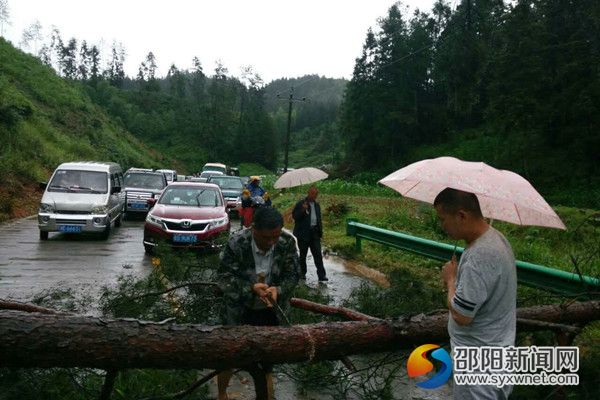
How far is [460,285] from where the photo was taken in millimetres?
2379

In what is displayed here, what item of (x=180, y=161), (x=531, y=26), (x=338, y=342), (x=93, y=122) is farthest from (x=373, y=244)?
(x=180, y=161)

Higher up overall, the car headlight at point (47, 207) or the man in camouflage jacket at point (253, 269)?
the man in camouflage jacket at point (253, 269)

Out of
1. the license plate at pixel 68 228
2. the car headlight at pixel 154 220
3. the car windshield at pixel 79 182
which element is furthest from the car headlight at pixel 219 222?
the car windshield at pixel 79 182

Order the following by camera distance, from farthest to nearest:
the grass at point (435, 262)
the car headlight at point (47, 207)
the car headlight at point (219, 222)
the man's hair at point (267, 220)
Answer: the car headlight at point (47, 207)
the car headlight at point (219, 222)
the grass at point (435, 262)
the man's hair at point (267, 220)

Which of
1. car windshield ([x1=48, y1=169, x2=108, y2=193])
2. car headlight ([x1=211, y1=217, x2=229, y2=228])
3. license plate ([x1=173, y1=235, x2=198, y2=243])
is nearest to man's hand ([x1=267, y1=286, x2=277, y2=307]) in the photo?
license plate ([x1=173, y1=235, x2=198, y2=243])

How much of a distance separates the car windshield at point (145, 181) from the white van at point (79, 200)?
510 centimetres

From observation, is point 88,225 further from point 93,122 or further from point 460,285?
point 93,122

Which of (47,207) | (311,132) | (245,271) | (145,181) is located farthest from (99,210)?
(311,132)

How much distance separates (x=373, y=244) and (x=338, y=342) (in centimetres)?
Result: 976

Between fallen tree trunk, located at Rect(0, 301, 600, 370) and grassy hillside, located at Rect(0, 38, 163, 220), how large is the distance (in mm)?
15720

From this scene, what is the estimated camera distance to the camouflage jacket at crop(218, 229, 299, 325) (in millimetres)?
3631

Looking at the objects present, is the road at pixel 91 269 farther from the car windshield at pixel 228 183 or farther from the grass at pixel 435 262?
the car windshield at pixel 228 183

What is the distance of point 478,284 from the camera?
2.33 metres

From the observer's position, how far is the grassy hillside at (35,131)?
21.4 metres
